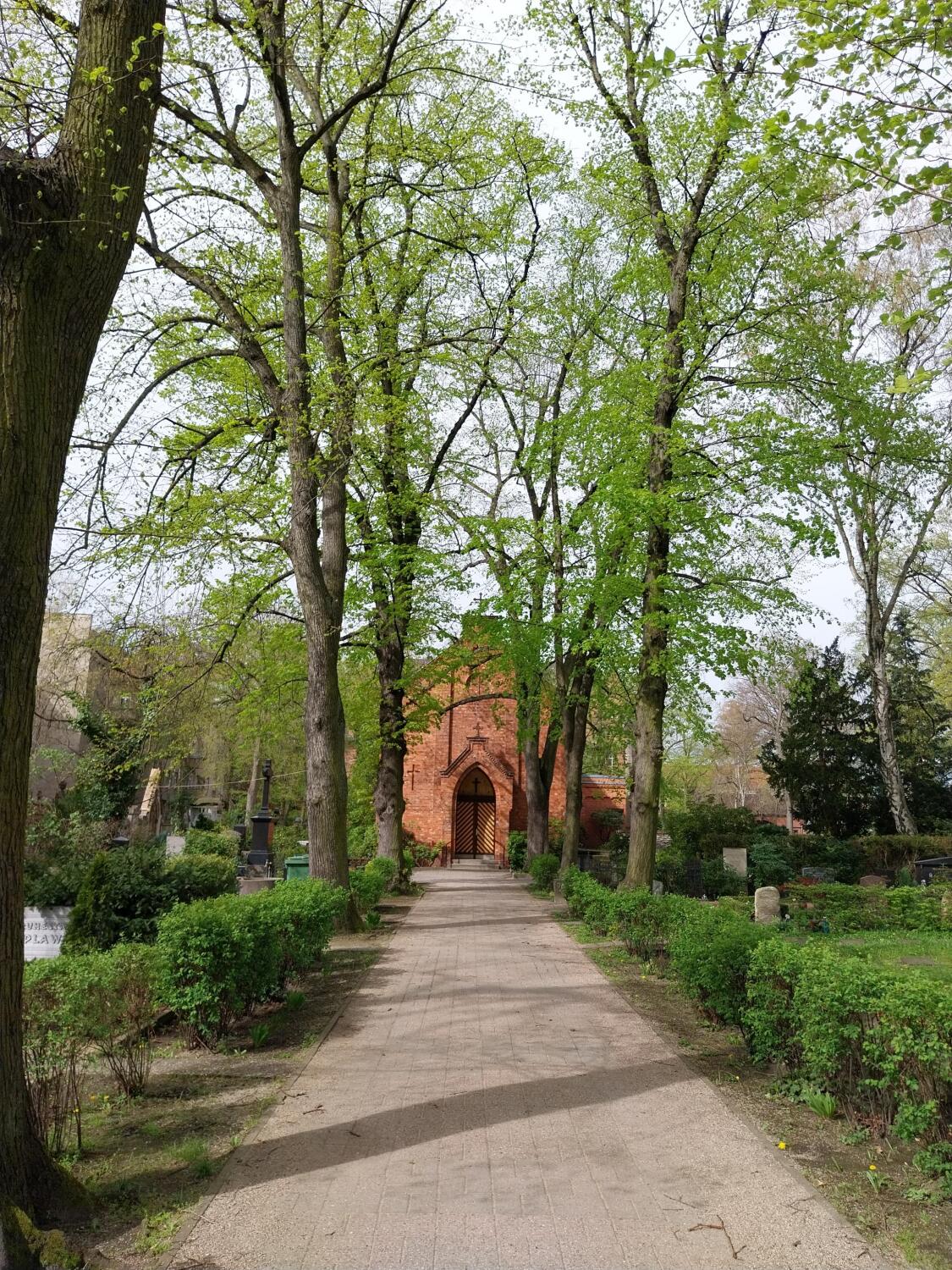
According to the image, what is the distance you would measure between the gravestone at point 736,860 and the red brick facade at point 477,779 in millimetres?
18962

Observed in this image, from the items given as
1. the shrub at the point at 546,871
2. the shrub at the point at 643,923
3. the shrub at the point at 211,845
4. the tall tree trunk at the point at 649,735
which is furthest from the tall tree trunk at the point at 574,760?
the shrub at the point at 643,923

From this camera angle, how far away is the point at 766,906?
59.2 feet

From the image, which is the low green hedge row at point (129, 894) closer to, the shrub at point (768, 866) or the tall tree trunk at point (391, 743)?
the tall tree trunk at point (391, 743)

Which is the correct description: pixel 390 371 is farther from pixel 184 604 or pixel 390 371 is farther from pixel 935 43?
pixel 935 43

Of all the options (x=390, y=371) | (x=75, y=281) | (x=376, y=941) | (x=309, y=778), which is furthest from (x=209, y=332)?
(x=75, y=281)

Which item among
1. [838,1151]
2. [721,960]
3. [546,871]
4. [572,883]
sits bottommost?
[838,1151]

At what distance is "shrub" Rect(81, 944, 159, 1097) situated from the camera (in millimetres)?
6344

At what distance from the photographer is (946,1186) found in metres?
4.88

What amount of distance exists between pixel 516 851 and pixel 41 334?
39.0 meters

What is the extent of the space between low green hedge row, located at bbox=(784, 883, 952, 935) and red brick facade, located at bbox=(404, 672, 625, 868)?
24.6m

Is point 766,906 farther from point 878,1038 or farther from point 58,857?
point 878,1038

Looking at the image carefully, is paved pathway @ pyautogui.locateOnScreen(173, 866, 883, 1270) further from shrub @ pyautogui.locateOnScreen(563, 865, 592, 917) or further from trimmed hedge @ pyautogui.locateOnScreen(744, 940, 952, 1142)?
shrub @ pyautogui.locateOnScreen(563, 865, 592, 917)

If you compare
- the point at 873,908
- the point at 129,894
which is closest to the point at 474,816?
the point at 873,908

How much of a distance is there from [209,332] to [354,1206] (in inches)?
497
